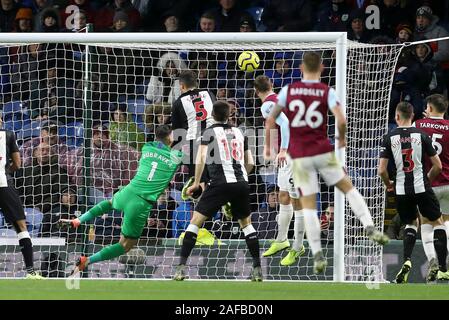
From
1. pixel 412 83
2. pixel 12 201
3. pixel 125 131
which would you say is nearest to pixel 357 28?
pixel 412 83

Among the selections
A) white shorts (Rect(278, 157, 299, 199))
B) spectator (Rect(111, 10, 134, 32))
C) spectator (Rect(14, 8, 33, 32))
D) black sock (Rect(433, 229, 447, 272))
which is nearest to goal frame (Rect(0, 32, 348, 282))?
white shorts (Rect(278, 157, 299, 199))

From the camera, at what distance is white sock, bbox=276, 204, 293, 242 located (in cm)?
1430

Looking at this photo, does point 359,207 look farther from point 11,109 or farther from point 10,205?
point 11,109

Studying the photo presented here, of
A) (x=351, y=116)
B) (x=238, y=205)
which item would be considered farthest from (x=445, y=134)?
(x=238, y=205)

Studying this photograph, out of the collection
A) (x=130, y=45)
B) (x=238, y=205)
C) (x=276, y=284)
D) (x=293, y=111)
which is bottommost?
(x=276, y=284)

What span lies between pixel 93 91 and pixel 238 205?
11.6 ft

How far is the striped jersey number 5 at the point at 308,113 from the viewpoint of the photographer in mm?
10938

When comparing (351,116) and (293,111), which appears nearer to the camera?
(293,111)

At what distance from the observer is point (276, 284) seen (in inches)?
494

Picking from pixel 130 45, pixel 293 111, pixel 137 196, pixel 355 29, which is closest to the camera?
pixel 293 111

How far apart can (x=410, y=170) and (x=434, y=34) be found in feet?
18.2

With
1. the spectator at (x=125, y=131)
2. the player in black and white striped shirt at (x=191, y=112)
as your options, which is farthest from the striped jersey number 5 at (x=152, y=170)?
the spectator at (x=125, y=131)

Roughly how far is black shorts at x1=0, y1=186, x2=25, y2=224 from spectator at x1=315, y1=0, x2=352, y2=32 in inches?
274

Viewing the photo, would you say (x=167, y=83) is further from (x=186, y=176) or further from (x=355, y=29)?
(x=355, y=29)
